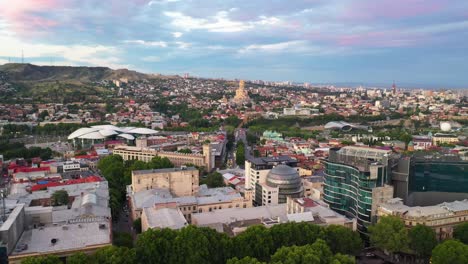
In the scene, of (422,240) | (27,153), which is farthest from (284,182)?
(27,153)

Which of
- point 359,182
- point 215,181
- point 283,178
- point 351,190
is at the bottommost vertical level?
point 215,181

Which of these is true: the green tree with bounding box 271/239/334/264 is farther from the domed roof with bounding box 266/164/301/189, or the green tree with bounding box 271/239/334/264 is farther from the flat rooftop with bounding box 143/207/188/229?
the domed roof with bounding box 266/164/301/189

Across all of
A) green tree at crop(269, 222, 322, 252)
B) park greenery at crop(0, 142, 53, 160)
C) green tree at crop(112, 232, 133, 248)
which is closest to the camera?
green tree at crop(269, 222, 322, 252)

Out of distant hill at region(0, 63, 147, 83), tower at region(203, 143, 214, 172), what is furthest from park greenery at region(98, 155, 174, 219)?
distant hill at region(0, 63, 147, 83)

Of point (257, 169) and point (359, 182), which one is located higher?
point (359, 182)

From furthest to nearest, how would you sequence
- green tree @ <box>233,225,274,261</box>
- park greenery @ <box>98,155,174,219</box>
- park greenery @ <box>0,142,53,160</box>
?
1. park greenery @ <box>0,142,53,160</box>
2. park greenery @ <box>98,155,174,219</box>
3. green tree @ <box>233,225,274,261</box>

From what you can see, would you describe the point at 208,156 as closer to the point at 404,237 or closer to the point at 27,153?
the point at 27,153
